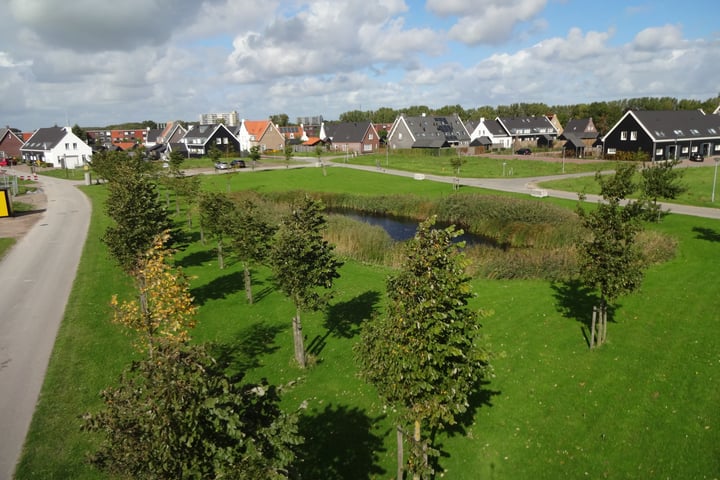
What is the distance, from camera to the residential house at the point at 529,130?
112744 millimetres

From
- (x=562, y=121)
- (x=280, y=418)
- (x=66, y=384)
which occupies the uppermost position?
(x=562, y=121)

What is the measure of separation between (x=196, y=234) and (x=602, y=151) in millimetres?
72402

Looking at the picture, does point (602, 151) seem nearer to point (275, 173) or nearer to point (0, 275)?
point (275, 173)

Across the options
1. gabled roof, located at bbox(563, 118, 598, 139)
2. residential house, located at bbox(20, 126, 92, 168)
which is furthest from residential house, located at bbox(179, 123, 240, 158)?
gabled roof, located at bbox(563, 118, 598, 139)

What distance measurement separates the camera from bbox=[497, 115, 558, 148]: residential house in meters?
113

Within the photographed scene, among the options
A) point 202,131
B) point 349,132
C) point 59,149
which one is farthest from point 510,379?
point 59,149

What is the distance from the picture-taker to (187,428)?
6.54m

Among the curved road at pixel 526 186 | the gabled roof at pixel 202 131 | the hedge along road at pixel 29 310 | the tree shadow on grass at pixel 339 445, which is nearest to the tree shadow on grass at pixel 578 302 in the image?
the tree shadow on grass at pixel 339 445

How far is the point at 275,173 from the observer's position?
69.5 metres

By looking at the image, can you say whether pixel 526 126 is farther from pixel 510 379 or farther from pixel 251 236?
pixel 510 379

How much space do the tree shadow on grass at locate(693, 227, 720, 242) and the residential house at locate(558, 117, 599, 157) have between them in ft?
195

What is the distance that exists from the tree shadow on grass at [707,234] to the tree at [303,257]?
2579 centimetres

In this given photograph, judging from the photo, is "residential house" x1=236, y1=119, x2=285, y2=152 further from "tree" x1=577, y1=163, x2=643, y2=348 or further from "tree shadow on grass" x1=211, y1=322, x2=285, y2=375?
"tree" x1=577, y1=163, x2=643, y2=348

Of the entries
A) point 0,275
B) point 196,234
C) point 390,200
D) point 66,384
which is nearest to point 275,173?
point 390,200
